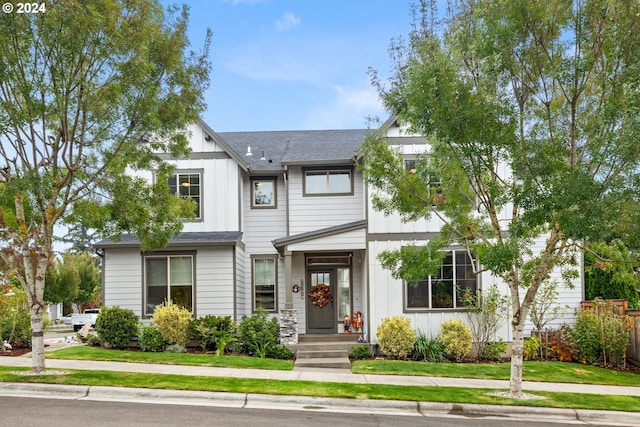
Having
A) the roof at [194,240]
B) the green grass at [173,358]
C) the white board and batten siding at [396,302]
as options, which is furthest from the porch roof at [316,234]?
the green grass at [173,358]

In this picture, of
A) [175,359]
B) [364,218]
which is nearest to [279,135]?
[364,218]

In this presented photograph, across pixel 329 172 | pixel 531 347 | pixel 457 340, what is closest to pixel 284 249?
pixel 329 172

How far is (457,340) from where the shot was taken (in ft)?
54.2

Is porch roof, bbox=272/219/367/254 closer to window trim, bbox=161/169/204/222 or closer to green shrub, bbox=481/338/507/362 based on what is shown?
window trim, bbox=161/169/204/222

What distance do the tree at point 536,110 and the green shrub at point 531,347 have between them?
533 cm

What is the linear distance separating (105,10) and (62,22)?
85 centimetres

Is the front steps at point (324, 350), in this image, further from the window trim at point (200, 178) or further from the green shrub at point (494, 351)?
the window trim at point (200, 178)

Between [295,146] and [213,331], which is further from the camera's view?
[295,146]

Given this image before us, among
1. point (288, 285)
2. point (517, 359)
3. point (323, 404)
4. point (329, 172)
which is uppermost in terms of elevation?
point (329, 172)

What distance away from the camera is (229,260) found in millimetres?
18703

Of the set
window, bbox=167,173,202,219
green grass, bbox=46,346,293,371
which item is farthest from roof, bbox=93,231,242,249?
green grass, bbox=46,346,293,371

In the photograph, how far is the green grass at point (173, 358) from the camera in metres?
14.9

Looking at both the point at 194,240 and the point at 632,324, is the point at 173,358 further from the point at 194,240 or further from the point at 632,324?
the point at 632,324

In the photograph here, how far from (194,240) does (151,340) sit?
319 centimetres
